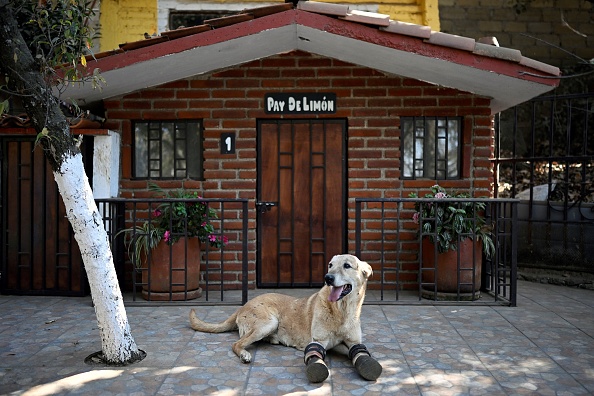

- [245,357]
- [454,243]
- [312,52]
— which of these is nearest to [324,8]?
[312,52]

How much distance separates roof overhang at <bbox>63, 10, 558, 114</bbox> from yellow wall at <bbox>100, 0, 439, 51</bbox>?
212cm

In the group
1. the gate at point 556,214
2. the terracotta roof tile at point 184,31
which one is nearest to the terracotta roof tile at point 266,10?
the terracotta roof tile at point 184,31

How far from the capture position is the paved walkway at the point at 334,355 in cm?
401

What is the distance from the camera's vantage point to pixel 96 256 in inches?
169

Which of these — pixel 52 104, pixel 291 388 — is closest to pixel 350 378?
pixel 291 388

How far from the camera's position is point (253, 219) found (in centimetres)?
748

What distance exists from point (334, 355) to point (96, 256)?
2.00m

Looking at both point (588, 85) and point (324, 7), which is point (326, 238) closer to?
point (324, 7)

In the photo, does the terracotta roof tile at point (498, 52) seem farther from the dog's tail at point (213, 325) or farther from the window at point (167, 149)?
the dog's tail at point (213, 325)

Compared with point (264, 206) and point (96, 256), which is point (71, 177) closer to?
point (96, 256)

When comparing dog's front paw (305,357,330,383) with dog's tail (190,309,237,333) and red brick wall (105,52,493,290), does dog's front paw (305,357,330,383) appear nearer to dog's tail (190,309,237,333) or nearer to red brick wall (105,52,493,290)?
dog's tail (190,309,237,333)

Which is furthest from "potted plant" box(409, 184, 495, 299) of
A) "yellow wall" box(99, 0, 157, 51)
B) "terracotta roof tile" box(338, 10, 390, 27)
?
"yellow wall" box(99, 0, 157, 51)

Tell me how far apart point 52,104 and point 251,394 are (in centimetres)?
240

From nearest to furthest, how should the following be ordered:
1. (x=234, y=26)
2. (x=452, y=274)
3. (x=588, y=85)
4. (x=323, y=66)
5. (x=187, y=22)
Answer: (x=234, y=26) → (x=452, y=274) → (x=323, y=66) → (x=187, y=22) → (x=588, y=85)
